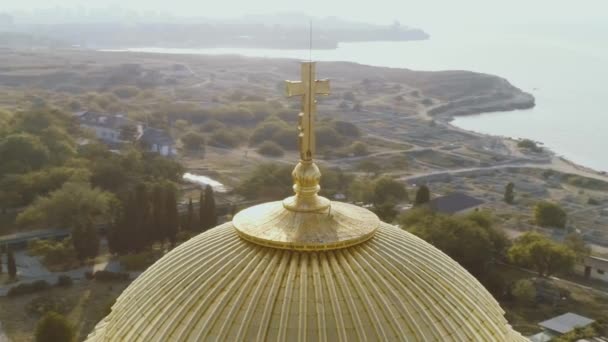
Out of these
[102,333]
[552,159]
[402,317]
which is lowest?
[552,159]

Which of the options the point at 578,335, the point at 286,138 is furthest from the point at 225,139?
the point at 578,335

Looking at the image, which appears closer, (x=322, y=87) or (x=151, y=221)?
(x=322, y=87)

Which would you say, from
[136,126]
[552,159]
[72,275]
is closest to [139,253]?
[72,275]

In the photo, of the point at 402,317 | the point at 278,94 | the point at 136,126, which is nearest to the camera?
the point at 402,317

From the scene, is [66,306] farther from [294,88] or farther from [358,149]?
[358,149]

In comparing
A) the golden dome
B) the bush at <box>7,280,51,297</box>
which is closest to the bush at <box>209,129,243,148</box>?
the bush at <box>7,280,51,297</box>

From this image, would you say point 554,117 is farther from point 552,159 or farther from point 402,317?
point 402,317
